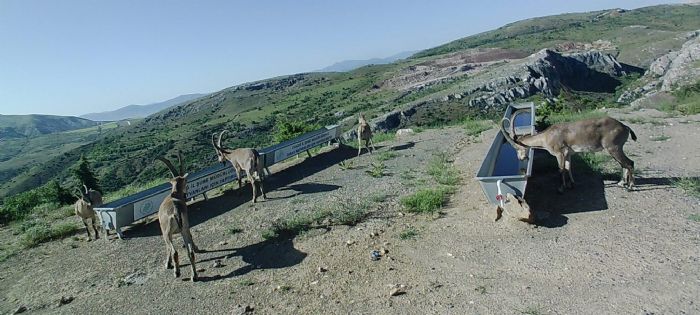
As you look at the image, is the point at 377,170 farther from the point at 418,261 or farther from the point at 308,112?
the point at 308,112

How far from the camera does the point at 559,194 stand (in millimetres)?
12531

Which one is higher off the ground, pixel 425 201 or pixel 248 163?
pixel 248 163

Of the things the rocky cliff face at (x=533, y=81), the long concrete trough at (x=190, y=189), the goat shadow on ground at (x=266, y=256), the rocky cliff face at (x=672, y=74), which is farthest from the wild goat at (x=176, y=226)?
the rocky cliff face at (x=533, y=81)

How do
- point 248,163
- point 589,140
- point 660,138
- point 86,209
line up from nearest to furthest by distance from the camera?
point 589,140
point 86,209
point 248,163
point 660,138

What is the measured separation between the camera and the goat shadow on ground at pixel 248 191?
13984mm

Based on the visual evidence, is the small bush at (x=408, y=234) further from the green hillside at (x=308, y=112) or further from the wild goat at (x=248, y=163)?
the green hillside at (x=308, y=112)

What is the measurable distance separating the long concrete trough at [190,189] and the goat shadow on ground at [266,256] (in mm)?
3788

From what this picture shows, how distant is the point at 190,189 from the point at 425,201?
315 inches

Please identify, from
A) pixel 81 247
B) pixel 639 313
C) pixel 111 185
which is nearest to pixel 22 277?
pixel 81 247

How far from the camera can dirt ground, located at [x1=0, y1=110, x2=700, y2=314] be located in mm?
7984

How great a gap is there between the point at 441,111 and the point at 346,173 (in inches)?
2643

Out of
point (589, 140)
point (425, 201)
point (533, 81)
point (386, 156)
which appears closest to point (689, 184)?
point (589, 140)

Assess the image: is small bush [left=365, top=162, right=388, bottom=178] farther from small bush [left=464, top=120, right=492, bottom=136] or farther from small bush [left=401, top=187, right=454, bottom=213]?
small bush [left=464, top=120, right=492, bottom=136]

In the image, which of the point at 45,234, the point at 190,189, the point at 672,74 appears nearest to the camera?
the point at 45,234
